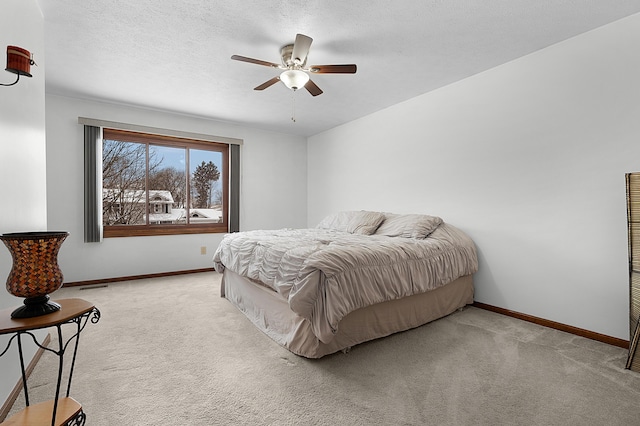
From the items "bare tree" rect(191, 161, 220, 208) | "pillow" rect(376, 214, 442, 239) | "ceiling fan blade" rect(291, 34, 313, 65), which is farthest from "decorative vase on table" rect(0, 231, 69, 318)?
"bare tree" rect(191, 161, 220, 208)

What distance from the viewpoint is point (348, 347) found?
7.16 feet

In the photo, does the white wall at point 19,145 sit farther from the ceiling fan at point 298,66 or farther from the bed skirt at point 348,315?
the bed skirt at point 348,315

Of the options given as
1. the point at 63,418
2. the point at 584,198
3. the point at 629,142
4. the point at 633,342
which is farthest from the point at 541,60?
the point at 63,418

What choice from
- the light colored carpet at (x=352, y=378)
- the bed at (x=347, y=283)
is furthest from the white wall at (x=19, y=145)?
the bed at (x=347, y=283)

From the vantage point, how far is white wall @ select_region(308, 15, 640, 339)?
7.64ft

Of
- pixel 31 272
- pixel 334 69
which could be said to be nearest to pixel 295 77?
pixel 334 69

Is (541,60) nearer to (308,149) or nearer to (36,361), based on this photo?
(308,149)

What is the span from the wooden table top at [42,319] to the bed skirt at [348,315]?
4.26ft

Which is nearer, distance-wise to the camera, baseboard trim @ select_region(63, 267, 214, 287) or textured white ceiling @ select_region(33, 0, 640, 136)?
textured white ceiling @ select_region(33, 0, 640, 136)

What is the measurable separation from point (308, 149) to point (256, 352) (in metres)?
4.43

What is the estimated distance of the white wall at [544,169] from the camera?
233 centimetres

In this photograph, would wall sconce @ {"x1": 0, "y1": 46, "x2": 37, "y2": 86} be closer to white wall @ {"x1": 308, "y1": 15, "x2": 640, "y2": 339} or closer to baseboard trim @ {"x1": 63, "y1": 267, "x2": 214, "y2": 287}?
white wall @ {"x1": 308, "y1": 15, "x2": 640, "y2": 339}

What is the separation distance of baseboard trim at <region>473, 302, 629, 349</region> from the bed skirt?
23 cm

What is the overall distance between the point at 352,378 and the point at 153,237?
3855 mm
